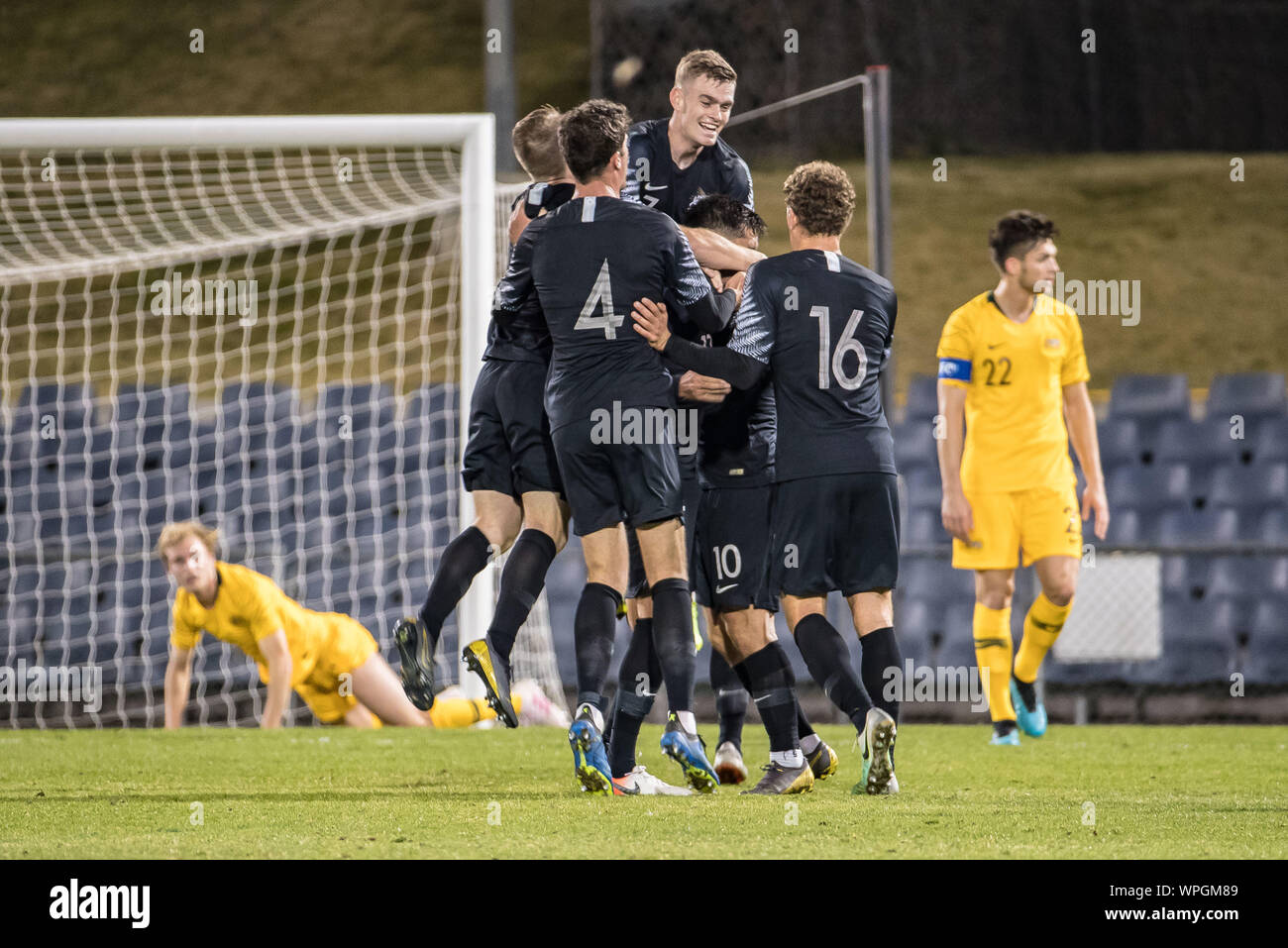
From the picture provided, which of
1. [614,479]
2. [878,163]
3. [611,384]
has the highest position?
[878,163]

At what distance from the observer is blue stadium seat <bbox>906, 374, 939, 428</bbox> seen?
11.5 m

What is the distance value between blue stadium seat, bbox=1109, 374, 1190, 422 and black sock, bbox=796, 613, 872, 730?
24.2 ft

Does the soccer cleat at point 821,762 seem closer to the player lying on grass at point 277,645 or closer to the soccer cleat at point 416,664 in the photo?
Result: the soccer cleat at point 416,664

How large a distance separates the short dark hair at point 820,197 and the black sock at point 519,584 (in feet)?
4.05

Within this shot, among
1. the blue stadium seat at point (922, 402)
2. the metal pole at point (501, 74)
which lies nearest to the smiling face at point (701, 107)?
the metal pole at point (501, 74)

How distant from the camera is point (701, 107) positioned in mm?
4934

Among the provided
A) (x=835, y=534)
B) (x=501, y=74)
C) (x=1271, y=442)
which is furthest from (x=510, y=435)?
(x=1271, y=442)

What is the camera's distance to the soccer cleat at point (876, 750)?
4215 millimetres

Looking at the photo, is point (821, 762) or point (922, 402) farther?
point (922, 402)

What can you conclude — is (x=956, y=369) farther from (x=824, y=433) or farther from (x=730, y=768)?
(x=730, y=768)

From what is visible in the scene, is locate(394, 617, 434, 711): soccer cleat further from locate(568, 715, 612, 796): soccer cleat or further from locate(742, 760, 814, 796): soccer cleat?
locate(742, 760, 814, 796): soccer cleat

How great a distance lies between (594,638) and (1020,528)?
2.57 metres

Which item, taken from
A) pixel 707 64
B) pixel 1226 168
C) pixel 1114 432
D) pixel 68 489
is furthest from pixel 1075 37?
pixel 707 64

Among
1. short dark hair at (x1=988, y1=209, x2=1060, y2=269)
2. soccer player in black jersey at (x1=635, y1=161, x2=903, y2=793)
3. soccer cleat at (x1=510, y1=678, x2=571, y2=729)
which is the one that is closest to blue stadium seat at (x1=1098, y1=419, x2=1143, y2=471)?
soccer cleat at (x1=510, y1=678, x2=571, y2=729)
